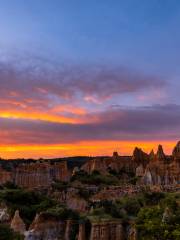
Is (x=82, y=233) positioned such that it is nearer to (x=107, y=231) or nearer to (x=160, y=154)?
(x=107, y=231)

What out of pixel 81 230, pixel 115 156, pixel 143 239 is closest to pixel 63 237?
pixel 81 230

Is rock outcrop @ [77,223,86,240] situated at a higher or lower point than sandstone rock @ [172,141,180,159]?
lower

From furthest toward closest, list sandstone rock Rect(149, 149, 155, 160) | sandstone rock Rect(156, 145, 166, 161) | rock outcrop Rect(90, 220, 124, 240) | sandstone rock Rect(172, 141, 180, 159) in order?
sandstone rock Rect(149, 149, 155, 160) → sandstone rock Rect(156, 145, 166, 161) → sandstone rock Rect(172, 141, 180, 159) → rock outcrop Rect(90, 220, 124, 240)

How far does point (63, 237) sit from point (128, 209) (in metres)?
17.5

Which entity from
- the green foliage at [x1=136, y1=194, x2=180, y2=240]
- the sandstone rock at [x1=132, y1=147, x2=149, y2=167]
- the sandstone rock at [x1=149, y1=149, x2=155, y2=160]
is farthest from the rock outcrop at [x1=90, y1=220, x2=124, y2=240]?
the sandstone rock at [x1=132, y1=147, x2=149, y2=167]

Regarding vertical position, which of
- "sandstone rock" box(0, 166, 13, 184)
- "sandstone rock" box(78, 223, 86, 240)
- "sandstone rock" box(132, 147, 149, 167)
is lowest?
"sandstone rock" box(78, 223, 86, 240)

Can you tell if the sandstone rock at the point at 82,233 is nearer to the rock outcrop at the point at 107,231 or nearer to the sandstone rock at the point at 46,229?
the rock outcrop at the point at 107,231

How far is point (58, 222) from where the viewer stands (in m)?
30.5

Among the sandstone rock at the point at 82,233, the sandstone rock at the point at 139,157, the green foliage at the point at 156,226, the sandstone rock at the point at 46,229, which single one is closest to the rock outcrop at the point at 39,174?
the sandstone rock at the point at 139,157

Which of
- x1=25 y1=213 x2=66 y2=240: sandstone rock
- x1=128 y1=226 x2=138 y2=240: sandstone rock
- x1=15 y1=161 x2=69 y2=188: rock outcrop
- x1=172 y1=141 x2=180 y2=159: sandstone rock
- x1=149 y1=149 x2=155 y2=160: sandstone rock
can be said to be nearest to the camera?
x1=128 y1=226 x2=138 y2=240: sandstone rock

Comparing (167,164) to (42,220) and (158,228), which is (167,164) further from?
(158,228)

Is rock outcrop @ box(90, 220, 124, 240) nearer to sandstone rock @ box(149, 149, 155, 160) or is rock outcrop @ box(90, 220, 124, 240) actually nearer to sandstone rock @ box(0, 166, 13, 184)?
sandstone rock @ box(0, 166, 13, 184)

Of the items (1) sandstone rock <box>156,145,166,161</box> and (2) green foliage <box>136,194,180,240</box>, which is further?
(1) sandstone rock <box>156,145,166,161</box>

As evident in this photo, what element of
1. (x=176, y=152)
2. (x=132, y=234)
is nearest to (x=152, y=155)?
(x=176, y=152)
